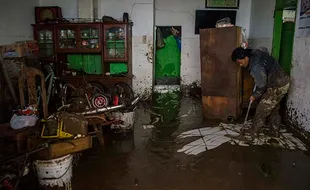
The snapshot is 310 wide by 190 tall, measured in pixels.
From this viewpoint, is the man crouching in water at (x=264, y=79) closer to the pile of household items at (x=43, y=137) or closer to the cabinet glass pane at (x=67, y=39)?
the pile of household items at (x=43, y=137)

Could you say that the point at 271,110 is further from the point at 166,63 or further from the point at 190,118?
the point at 166,63

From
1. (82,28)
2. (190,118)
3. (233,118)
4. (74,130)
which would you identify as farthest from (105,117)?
(82,28)

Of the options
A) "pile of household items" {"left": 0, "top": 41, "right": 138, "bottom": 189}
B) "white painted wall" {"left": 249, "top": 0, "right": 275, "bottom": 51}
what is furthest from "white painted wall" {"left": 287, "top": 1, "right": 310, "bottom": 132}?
"pile of household items" {"left": 0, "top": 41, "right": 138, "bottom": 189}

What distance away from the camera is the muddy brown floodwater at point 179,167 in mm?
2744

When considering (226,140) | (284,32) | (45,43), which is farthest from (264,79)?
(45,43)

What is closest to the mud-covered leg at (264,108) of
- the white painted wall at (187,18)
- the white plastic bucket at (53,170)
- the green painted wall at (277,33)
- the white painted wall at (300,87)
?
the white painted wall at (300,87)

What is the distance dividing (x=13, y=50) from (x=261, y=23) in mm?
5341

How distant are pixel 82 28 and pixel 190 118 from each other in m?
3.12

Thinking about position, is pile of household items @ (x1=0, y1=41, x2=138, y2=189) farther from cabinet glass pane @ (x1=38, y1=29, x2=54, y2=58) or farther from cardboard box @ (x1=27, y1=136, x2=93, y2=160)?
cabinet glass pane @ (x1=38, y1=29, x2=54, y2=58)

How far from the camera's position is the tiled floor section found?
12.0 feet

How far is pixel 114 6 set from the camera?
626cm

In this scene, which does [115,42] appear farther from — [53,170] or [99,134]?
[53,170]

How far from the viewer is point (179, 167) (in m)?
3.11

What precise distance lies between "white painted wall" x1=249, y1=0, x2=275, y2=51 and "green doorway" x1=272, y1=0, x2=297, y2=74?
217mm
